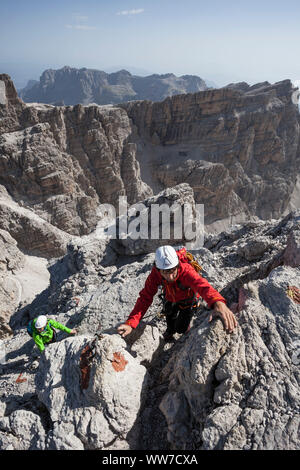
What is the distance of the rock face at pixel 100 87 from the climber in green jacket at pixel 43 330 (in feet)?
544

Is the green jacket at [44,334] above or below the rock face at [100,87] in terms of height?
below

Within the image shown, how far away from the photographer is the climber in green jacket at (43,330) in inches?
288

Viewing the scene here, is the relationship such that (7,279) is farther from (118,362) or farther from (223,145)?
(223,145)

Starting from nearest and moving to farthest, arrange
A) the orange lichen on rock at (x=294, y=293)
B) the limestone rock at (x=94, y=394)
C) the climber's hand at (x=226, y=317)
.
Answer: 1. the limestone rock at (x=94, y=394)
2. the climber's hand at (x=226, y=317)
3. the orange lichen on rock at (x=294, y=293)

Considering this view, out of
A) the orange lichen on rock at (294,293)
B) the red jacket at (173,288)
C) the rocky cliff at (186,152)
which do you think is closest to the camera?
the orange lichen on rock at (294,293)

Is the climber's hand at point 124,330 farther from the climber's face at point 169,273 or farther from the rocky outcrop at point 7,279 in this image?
the rocky outcrop at point 7,279

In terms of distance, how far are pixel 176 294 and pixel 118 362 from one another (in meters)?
1.46

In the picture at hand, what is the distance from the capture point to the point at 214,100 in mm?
47844

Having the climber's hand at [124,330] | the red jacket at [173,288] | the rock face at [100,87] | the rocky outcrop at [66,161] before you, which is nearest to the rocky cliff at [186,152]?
the rocky outcrop at [66,161]

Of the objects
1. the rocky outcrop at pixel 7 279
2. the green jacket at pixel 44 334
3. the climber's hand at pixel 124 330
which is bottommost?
the rocky outcrop at pixel 7 279

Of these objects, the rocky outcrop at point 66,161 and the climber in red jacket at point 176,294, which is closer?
the climber in red jacket at point 176,294

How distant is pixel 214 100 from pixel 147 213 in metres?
40.8

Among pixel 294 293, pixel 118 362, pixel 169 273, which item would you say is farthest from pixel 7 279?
pixel 294 293
